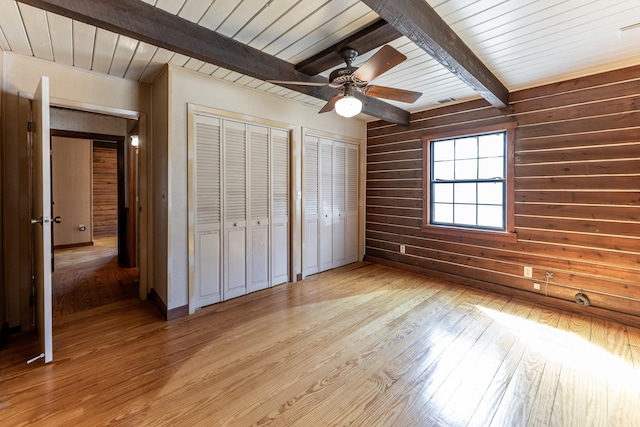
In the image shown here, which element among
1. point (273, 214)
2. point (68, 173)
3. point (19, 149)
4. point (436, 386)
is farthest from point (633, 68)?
point (68, 173)

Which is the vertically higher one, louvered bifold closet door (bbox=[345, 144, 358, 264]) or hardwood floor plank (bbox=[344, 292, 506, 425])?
louvered bifold closet door (bbox=[345, 144, 358, 264])

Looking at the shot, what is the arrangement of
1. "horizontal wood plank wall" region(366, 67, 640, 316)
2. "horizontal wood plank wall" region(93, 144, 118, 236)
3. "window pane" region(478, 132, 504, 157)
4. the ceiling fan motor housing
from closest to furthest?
1. the ceiling fan motor housing
2. "horizontal wood plank wall" region(366, 67, 640, 316)
3. "window pane" region(478, 132, 504, 157)
4. "horizontal wood plank wall" region(93, 144, 118, 236)

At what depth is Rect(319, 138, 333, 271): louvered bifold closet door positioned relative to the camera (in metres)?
4.22

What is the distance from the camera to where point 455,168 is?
392 centimetres

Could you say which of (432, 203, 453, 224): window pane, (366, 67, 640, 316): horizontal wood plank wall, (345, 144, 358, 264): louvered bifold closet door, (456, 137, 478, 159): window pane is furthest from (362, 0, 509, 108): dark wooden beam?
(345, 144, 358, 264): louvered bifold closet door

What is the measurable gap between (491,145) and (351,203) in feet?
6.88

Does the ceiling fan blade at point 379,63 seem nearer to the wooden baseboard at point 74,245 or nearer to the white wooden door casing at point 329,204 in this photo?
the white wooden door casing at point 329,204

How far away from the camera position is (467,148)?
12.5 feet

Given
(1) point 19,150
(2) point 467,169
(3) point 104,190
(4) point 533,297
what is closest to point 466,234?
(2) point 467,169

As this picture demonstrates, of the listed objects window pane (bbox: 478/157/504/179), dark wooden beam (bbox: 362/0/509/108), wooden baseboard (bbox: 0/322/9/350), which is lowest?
wooden baseboard (bbox: 0/322/9/350)

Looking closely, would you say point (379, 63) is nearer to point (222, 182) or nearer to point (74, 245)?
point (222, 182)

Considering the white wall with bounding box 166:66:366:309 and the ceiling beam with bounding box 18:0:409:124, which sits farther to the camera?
the white wall with bounding box 166:66:366:309

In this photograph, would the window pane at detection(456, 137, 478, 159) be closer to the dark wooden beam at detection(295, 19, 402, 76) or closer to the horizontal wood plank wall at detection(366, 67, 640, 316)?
the horizontal wood plank wall at detection(366, 67, 640, 316)

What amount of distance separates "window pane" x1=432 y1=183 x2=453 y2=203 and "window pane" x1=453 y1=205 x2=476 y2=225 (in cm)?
17
